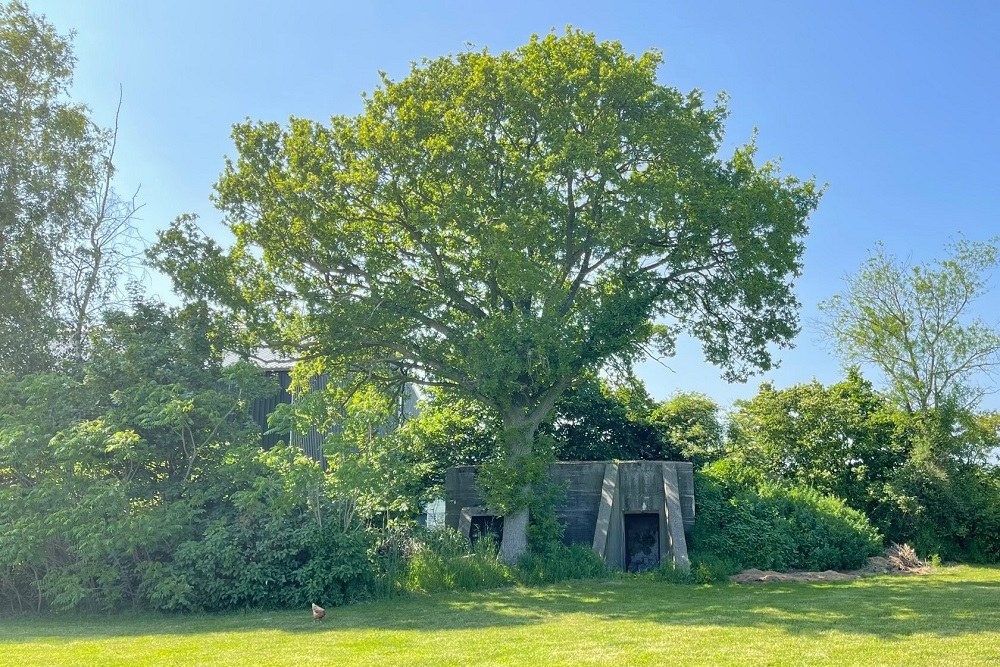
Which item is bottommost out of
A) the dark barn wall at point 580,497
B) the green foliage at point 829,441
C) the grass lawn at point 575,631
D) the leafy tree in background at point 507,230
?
the grass lawn at point 575,631

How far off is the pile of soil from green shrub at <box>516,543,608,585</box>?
10.2 ft

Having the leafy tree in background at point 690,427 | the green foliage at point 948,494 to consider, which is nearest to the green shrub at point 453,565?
the leafy tree in background at point 690,427

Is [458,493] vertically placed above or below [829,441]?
below

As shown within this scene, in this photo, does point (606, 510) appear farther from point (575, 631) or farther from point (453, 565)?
point (575, 631)

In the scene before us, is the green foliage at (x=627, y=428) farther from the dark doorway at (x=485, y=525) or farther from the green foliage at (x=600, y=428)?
the dark doorway at (x=485, y=525)

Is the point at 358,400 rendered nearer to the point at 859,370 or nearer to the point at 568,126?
the point at 568,126

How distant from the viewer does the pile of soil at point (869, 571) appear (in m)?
17.9

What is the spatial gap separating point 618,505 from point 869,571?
6.34 meters

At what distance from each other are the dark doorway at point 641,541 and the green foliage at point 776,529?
3.28ft

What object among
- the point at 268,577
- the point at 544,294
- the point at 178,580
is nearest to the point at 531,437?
the point at 544,294

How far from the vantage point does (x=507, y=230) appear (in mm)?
16766

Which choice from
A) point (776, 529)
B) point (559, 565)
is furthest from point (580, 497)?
point (776, 529)

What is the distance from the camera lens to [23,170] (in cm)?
2014

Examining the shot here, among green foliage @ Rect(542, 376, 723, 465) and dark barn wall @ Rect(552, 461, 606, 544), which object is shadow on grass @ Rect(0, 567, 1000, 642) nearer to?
dark barn wall @ Rect(552, 461, 606, 544)
